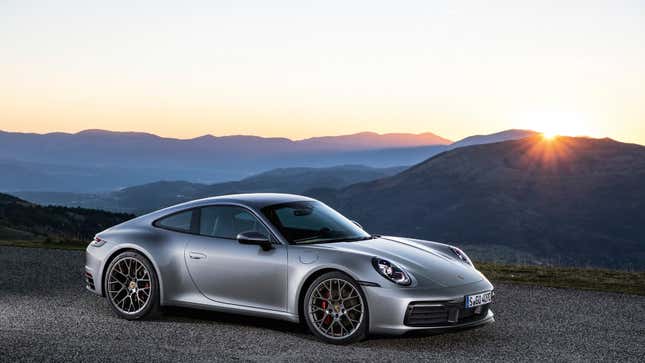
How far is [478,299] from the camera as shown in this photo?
781 centimetres

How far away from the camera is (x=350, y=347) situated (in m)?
7.50

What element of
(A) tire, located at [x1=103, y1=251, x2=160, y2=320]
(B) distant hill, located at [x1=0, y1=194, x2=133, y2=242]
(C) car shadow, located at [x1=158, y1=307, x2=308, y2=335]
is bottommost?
(B) distant hill, located at [x1=0, y1=194, x2=133, y2=242]

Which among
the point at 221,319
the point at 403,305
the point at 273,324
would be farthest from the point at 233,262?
the point at 403,305

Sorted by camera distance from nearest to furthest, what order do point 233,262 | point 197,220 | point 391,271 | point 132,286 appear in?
1. point 391,271
2. point 233,262
3. point 197,220
4. point 132,286

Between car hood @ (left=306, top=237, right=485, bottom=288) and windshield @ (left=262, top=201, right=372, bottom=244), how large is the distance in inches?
9.3

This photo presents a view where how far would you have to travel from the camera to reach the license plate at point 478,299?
25.1 ft

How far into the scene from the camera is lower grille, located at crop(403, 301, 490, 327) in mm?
7383

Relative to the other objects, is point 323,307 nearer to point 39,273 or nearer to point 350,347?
point 350,347

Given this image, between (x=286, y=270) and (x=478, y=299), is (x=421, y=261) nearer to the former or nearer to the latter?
(x=478, y=299)

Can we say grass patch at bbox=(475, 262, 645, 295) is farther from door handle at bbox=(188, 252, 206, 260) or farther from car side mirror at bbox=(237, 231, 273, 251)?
door handle at bbox=(188, 252, 206, 260)

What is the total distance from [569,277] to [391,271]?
8.35m

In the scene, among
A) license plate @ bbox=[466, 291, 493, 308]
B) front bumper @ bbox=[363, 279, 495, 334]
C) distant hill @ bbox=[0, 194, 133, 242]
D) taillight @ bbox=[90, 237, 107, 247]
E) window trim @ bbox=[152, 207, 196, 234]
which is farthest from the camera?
distant hill @ bbox=[0, 194, 133, 242]

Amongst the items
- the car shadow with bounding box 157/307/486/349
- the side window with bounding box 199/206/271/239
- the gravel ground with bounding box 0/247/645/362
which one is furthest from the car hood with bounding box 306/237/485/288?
the side window with bounding box 199/206/271/239

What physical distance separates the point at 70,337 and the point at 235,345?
68.0 inches
